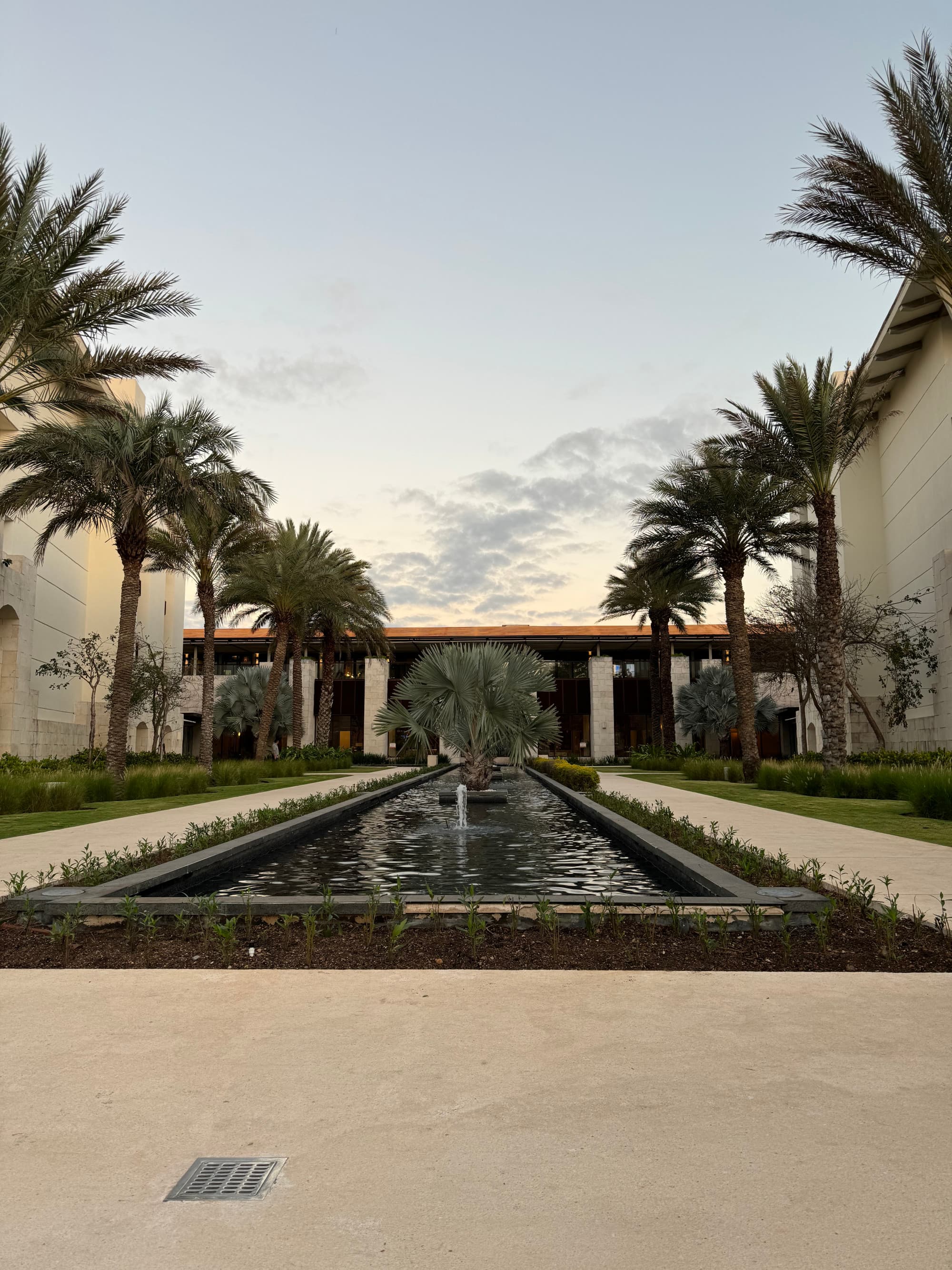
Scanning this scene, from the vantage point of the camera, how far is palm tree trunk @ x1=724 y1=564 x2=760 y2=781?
24.7m

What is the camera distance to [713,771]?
87.1ft

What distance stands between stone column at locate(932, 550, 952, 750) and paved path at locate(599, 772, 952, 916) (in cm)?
1355

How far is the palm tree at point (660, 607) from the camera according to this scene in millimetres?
35938

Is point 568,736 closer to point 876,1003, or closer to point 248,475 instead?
point 248,475

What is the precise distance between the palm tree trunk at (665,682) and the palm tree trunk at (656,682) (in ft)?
0.43

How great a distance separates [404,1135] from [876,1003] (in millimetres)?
2494

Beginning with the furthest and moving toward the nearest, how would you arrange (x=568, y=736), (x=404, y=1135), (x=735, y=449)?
(x=568, y=736)
(x=735, y=449)
(x=404, y=1135)

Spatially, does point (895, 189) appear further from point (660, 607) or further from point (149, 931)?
point (660, 607)

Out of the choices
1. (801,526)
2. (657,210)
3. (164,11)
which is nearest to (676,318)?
(657,210)

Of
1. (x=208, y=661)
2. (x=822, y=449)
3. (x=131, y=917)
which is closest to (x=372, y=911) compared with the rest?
(x=131, y=917)

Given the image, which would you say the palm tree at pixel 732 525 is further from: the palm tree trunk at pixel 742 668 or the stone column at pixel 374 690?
the stone column at pixel 374 690

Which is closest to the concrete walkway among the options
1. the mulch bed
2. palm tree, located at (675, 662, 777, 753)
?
the mulch bed

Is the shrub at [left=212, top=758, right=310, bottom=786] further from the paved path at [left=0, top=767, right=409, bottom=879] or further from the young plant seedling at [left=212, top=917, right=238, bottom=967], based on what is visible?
the young plant seedling at [left=212, top=917, right=238, bottom=967]

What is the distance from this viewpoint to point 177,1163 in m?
2.46
